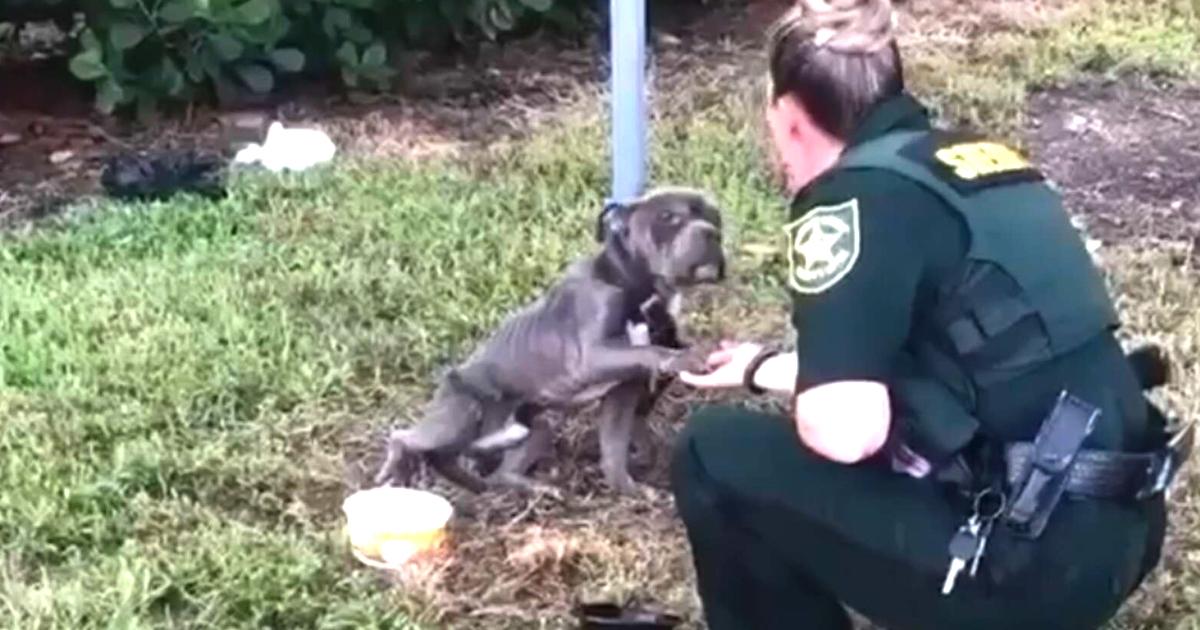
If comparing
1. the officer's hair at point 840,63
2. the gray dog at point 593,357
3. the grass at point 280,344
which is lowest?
the grass at point 280,344

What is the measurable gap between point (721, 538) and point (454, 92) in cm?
487

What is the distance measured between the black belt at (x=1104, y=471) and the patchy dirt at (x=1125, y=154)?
10.9ft

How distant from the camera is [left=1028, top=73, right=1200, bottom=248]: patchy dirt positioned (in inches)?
262

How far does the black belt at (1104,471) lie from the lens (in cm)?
315

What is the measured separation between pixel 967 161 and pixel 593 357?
1.38 m

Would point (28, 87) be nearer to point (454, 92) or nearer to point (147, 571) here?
point (454, 92)

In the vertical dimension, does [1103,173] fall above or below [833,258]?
below

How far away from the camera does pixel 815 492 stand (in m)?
3.33

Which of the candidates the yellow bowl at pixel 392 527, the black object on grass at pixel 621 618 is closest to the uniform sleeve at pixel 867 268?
the black object on grass at pixel 621 618

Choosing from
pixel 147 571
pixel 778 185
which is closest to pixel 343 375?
pixel 147 571

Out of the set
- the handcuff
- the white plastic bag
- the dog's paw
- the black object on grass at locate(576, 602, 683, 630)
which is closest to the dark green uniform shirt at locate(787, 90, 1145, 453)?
the handcuff

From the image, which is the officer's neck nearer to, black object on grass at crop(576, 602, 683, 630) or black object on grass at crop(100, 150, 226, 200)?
black object on grass at crop(576, 602, 683, 630)

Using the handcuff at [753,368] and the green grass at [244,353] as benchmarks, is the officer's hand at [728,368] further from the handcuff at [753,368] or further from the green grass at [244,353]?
the green grass at [244,353]

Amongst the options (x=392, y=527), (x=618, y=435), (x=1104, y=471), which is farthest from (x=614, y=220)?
(x=1104, y=471)
